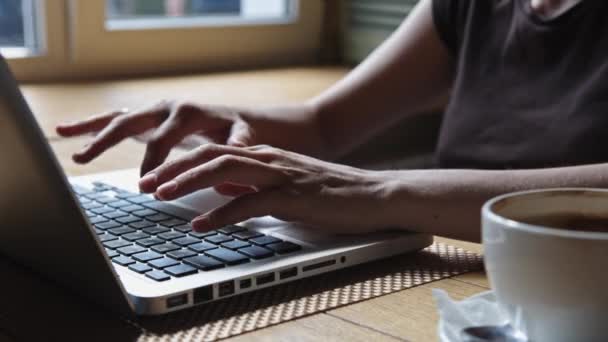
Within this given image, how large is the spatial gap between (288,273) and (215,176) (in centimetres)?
13

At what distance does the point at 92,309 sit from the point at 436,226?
0.30 meters

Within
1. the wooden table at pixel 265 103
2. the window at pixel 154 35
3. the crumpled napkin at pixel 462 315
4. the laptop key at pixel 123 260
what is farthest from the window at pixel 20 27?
the crumpled napkin at pixel 462 315

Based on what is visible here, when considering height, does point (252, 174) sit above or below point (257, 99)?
above

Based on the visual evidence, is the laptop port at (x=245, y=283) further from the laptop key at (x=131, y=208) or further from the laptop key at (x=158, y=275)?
the laptop key at (x=131, y=208)

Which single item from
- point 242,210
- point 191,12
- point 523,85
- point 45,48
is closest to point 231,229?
point 242,210

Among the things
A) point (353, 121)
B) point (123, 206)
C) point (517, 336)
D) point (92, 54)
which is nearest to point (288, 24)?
point (92, 54)

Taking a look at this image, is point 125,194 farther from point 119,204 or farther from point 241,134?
point 241,134

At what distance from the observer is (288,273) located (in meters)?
0.69

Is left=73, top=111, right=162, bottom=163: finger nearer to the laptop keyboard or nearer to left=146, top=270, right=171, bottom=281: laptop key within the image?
the laptop keyboard

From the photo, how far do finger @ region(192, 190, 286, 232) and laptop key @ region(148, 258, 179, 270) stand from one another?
0.06 m

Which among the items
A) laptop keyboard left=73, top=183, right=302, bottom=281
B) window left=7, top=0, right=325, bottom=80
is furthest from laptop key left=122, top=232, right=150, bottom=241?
window left=7, top=0, right=325, bottom=80

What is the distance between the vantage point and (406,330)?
63cm

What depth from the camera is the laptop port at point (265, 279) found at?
0.68 meters

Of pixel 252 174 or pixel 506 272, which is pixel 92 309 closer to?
pixel 252 174
